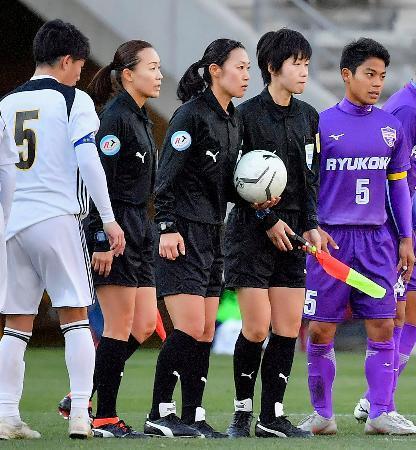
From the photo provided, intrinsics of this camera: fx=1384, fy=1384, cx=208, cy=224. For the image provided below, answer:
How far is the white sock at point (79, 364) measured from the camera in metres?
6.77

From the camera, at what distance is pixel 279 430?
7262 millimetres

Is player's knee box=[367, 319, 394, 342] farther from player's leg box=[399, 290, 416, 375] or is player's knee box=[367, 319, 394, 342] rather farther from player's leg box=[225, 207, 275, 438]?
player's leg box=[399, 290, 416, 375]

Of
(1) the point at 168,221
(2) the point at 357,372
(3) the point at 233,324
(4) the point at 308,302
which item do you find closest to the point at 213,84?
(1) the point at 168,221

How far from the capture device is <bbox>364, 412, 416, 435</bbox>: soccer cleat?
7.50 meters

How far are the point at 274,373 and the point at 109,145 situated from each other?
1490 mm

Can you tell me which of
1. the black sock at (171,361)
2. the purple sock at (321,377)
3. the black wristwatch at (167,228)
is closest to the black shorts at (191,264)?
the black wristwatch at (167,228)

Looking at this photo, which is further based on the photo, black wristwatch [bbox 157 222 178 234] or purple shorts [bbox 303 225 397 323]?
purple shorts [bbox 303 225 397 323]

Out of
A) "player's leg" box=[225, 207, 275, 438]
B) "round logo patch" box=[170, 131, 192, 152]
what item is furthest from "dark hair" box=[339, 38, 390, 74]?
"round logo patch" box=[170, 131, 192, 152]

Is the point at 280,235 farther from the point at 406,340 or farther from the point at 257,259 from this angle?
the point at 406,340

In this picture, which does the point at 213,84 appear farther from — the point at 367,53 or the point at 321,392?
the point at 321,392

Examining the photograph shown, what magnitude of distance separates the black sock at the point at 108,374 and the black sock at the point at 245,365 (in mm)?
632

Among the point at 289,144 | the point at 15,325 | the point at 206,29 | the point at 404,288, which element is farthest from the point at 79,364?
the point at 206,29

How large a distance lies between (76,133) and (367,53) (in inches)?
76.0

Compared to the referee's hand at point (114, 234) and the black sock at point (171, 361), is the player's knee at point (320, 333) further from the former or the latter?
the referee's hand at point (114, 234)
